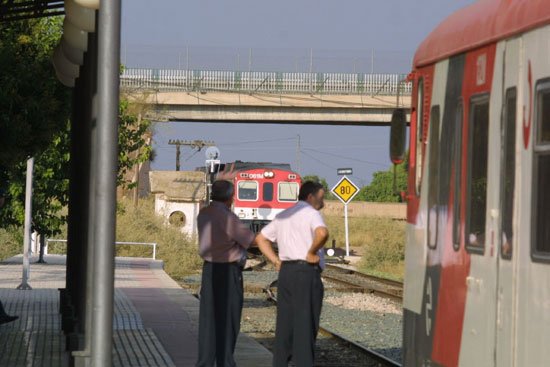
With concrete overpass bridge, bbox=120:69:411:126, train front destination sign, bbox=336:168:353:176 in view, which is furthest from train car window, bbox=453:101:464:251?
concrete overpass bridge, bbox=120:69:411:126

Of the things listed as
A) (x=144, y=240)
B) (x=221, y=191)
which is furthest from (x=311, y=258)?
(x=144, y=240)

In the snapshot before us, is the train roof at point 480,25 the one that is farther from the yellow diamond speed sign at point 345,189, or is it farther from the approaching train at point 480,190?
the yellow diamond speed sign at point 345,189

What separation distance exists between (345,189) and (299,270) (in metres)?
33.8

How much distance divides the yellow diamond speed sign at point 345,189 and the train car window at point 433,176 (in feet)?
117

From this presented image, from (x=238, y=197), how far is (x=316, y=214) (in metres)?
40.1

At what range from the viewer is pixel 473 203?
8.22 metres

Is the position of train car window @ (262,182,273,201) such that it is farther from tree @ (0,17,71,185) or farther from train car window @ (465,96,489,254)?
train car window @ (465,96,489,254)

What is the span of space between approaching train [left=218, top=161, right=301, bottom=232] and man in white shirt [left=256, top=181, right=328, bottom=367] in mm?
38911

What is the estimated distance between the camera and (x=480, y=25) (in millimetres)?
8398

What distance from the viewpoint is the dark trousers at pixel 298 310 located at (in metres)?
11.7

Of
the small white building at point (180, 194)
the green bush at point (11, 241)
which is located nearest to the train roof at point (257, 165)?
the small white building at point (180, 194)

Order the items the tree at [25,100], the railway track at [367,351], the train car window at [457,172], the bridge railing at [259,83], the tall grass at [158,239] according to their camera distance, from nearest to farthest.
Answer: the train car window at [457,172] → the railway track at [367,351] → the tree at [25,100] → the tall grass at [158,239] → the bridge railing at [259,83]

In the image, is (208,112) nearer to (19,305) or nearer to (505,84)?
(19,305)

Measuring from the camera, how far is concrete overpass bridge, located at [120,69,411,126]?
64500 mm
